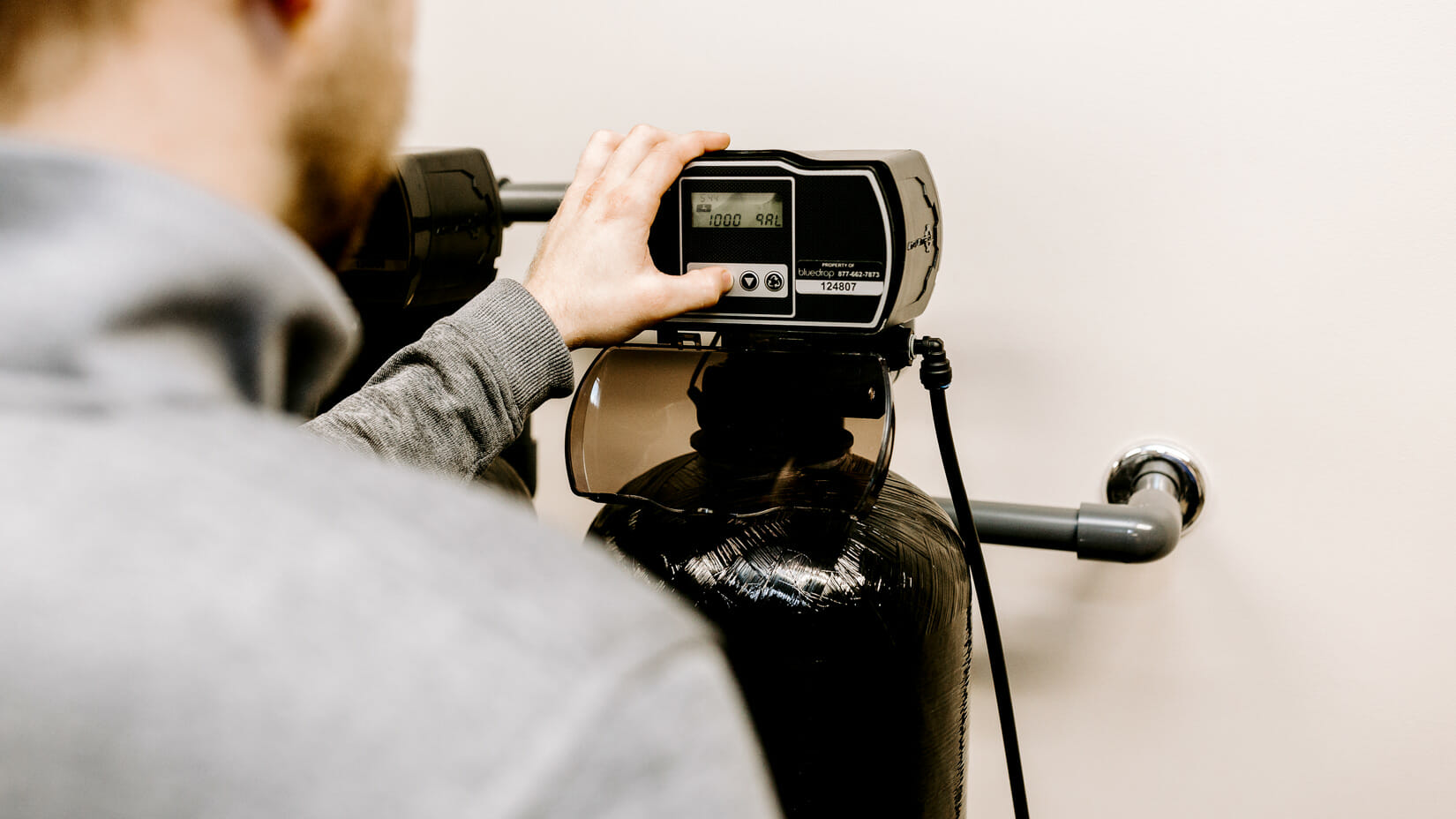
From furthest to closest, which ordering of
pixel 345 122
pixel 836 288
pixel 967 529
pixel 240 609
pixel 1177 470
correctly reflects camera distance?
pixel 1177 470 < pixel 967 529 < pixel 836 288 < pixel 345 122 < pixel 240 609

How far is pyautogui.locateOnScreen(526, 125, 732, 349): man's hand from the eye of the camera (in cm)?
58

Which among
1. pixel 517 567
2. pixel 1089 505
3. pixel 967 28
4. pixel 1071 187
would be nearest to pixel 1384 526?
pixel 1089 505

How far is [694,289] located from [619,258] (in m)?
0.05

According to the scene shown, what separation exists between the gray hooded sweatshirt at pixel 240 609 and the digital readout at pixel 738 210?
1.15 feet

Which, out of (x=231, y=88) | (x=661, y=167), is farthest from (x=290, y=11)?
(x=661, y=167)

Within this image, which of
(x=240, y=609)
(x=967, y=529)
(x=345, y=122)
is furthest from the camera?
(x=967, y=529)

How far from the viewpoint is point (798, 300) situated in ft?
1.88

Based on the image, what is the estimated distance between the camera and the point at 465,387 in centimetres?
60

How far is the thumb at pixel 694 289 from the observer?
0.58 meters

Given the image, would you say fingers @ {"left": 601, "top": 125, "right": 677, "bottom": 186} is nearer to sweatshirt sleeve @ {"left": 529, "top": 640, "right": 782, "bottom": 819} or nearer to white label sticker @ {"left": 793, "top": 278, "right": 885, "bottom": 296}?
white label sticker @ {"left": 793, "top": 278, "right": 885, "bottom": 296}

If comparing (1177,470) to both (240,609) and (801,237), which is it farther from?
(240,609)

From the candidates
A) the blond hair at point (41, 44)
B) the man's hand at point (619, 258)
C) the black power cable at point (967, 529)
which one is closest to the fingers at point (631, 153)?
the man's hand at point (619, 258)

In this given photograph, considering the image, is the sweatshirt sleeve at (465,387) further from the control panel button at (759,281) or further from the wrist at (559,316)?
the control panel button at (759,281)

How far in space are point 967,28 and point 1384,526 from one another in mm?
499
